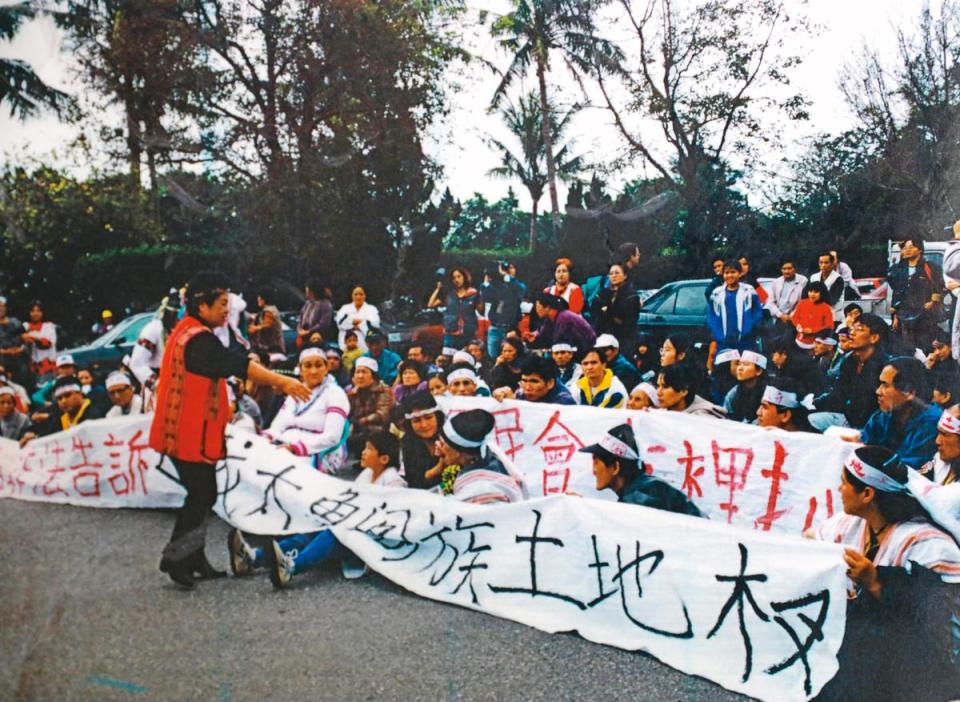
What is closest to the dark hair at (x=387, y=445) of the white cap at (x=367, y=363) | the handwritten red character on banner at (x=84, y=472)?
the white cap at (x=367, y=363)

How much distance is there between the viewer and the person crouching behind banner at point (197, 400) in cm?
323

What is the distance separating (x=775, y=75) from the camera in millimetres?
2625

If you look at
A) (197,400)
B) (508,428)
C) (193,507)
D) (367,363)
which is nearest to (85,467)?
(193,507)

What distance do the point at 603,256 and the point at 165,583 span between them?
1899mm

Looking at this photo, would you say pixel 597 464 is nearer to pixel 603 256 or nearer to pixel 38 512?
pixel 603 256

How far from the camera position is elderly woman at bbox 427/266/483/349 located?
3.13m

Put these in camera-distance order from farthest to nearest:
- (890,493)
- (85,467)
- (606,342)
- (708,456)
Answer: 1. (85,467)
2. (708,456)
3. (606,342)
4. (890,493)

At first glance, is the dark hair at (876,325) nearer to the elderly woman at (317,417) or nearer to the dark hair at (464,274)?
the dark hair at (464,274)

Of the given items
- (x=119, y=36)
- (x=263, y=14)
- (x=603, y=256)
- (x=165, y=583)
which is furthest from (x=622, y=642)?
(x=119, y=36)

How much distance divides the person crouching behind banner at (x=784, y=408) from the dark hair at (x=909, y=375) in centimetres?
32

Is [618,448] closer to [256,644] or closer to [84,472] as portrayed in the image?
[256,644]

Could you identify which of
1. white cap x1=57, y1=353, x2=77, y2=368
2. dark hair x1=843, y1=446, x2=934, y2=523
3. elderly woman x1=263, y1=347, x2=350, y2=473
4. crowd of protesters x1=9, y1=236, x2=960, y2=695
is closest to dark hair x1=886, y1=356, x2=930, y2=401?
crowd of protesters x1=9, y1=236, x2=960, y2=695

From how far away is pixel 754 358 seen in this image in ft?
9.09

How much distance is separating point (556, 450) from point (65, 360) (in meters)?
2.06
